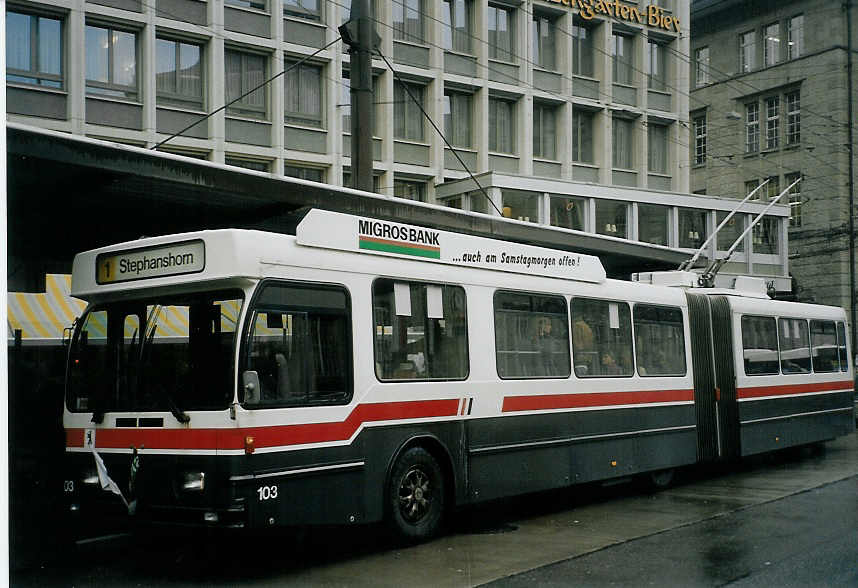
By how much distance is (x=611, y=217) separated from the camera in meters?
35.2

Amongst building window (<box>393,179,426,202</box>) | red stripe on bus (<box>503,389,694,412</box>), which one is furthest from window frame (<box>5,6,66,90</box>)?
red stripe on bus (<box>503,389,694,412</box>)

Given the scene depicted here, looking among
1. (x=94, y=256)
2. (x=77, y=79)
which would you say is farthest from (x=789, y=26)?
(x=94, y=256)

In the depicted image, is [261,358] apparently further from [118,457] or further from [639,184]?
[639,184]

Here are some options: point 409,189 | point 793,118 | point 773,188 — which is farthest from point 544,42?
point 773,188

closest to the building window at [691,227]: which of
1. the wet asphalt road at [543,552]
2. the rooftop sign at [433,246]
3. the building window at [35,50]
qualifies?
the building window at [35,50]

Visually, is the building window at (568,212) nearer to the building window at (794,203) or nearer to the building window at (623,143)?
the building window at (623,143)

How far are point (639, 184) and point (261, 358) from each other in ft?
107

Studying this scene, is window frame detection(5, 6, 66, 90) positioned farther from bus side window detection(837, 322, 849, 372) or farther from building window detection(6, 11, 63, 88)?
bus side window detection(837, 322, 849, 372)

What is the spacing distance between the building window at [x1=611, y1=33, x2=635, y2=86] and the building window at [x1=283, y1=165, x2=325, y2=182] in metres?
13.2

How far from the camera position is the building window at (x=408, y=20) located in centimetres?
3206

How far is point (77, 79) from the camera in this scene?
25156 mm

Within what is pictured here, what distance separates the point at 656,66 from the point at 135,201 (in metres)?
30.6

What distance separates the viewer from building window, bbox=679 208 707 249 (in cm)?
3744

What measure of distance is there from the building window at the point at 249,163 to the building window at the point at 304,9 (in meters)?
4.08
